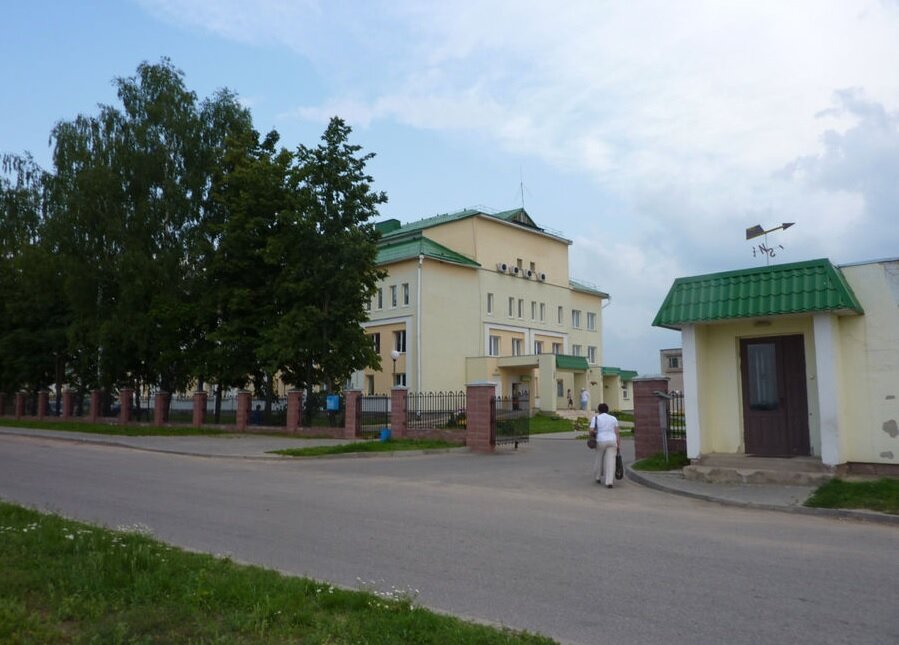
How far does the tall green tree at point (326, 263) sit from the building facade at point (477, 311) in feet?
49.1

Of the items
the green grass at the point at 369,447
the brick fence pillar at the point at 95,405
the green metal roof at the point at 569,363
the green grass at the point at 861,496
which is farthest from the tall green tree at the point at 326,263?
the green metal roof at the point at 569,363

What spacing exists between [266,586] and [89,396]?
133ft

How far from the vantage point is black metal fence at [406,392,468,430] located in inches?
1044

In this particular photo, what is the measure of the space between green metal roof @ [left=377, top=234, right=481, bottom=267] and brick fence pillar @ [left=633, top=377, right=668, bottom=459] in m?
31.2

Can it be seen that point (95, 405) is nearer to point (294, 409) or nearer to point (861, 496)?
point (294, 409)

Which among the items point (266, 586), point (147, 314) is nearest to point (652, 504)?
point (266, 586)

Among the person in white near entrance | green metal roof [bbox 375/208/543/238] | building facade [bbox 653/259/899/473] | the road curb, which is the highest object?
green metal roof [bbox 375/208/543/238]

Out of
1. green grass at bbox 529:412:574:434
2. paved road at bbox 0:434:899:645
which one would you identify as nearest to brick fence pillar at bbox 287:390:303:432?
paved road at bbox 0:434:899:645

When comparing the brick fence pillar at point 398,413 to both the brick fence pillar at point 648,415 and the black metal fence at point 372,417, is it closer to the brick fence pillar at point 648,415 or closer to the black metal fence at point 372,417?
the black metal fence at point 372,417

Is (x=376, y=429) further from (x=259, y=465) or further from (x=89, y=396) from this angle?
(x=89, y=396)

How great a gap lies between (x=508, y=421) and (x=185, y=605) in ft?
67.4

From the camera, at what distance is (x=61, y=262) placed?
36.5m

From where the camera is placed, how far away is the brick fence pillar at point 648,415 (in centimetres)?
1827

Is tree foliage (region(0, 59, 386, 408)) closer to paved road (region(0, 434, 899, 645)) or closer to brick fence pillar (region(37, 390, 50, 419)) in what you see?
brick fence pillar (region(37, 390, 50, 419))
